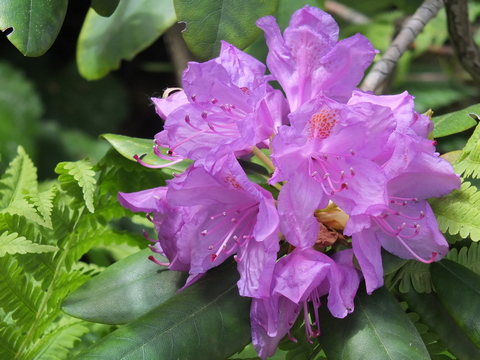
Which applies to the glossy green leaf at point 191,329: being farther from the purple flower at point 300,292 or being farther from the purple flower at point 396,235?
the purple flower at point 396,235

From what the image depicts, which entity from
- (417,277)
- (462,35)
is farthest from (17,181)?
(462,35)

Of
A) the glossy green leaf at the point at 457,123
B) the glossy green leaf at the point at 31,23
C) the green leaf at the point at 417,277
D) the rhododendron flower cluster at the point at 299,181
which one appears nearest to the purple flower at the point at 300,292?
the rhododendron flower cluster at the point at 299,181

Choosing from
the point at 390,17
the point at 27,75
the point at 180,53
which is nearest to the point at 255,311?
the point at 180,53

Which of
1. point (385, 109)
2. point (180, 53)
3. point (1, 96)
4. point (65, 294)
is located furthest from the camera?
point (1, 96)

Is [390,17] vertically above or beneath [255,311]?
beneath

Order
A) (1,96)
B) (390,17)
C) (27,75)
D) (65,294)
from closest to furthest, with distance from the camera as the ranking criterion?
(65,294)
(390,17)
(1,96)
(27,75)

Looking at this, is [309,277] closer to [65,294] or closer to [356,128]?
[356,128]
